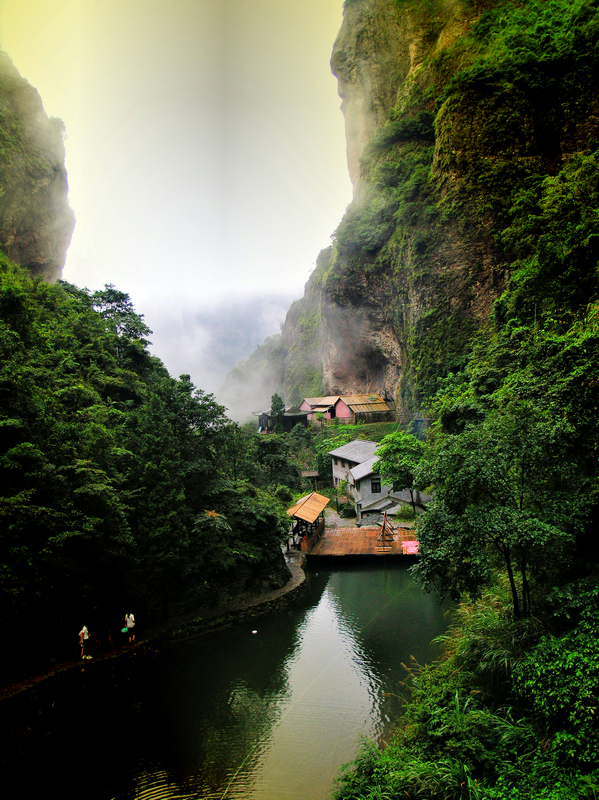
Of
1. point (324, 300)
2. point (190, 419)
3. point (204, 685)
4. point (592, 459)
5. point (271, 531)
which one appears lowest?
point (204, 685)

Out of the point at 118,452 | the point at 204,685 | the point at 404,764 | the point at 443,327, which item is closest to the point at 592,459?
the point at 404,764

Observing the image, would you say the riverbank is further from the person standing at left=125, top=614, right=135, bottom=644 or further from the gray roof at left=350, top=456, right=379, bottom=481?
the gray roof at left=350, top=456, right=379, bottom=481

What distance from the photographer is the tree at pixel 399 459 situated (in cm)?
2309

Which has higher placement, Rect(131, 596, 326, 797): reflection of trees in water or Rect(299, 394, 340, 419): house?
Rect(299, 394, 340, 419): house

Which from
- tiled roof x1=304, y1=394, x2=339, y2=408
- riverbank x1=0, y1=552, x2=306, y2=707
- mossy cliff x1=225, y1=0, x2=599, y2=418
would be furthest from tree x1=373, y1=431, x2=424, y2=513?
tiled roof x1=304, y1=394, x2=339, y2=408

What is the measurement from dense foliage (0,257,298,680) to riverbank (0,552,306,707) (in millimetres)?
610

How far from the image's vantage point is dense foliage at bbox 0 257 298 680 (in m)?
10.4

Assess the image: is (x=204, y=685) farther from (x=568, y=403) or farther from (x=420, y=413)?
(x=420, y=413)

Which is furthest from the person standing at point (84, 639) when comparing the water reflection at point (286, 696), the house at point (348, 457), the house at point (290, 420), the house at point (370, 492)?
the house at point (290, 420)

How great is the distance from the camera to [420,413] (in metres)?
31.8

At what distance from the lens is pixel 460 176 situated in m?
28.2

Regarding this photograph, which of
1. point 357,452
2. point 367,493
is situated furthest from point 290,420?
point 367,493

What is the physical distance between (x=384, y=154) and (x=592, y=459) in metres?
38.4

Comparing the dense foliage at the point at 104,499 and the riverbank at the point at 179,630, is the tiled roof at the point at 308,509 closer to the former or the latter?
the riverbank at the point at 179,630
